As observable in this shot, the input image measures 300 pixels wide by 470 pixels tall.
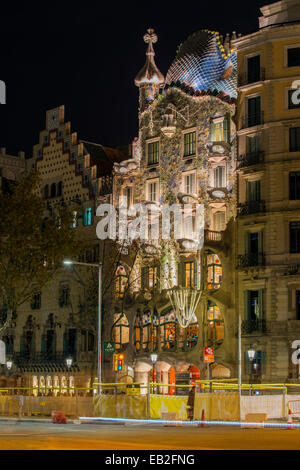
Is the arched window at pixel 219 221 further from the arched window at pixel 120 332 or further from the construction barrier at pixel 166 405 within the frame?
the construction barrier at pixel 166 405

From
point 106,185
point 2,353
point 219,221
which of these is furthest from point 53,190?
point 219,221

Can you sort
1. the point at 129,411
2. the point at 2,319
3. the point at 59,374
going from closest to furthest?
the point at 129,411 → the point at 59,374 → the point at 2,319

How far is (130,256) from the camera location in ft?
216

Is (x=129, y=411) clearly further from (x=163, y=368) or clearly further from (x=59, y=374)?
(x=59, y=374)

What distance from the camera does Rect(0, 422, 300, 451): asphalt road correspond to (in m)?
24.0

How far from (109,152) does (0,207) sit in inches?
869

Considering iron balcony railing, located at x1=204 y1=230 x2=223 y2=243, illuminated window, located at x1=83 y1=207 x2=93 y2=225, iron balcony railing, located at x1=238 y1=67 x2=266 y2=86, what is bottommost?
iron balcony railing, located at x1=204 y1=230 x2=223 y2=243

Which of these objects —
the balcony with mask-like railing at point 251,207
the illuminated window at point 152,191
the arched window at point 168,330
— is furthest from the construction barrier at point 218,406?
the illuminated window at point 152,191

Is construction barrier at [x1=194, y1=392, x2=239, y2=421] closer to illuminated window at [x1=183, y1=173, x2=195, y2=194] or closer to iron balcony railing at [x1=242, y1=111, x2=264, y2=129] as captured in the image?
iron balcony railing at [x1=242, y1=111, x2=264, y2=129]

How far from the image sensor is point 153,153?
219 ft

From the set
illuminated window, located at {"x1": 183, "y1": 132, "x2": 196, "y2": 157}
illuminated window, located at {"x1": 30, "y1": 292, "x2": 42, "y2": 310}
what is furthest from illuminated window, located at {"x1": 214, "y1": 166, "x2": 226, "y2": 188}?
illuminated window, located at {"x1": 30, "y1": 292, "x2": 42, "y2": 310}

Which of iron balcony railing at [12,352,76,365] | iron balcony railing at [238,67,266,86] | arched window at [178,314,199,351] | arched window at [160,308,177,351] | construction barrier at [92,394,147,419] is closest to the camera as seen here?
construction barrier at [92,394,147,419]

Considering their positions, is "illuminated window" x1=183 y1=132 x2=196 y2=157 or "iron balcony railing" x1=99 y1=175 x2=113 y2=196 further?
"iron balcony railing" x1=99 y1=175 x2=113 y2=196
